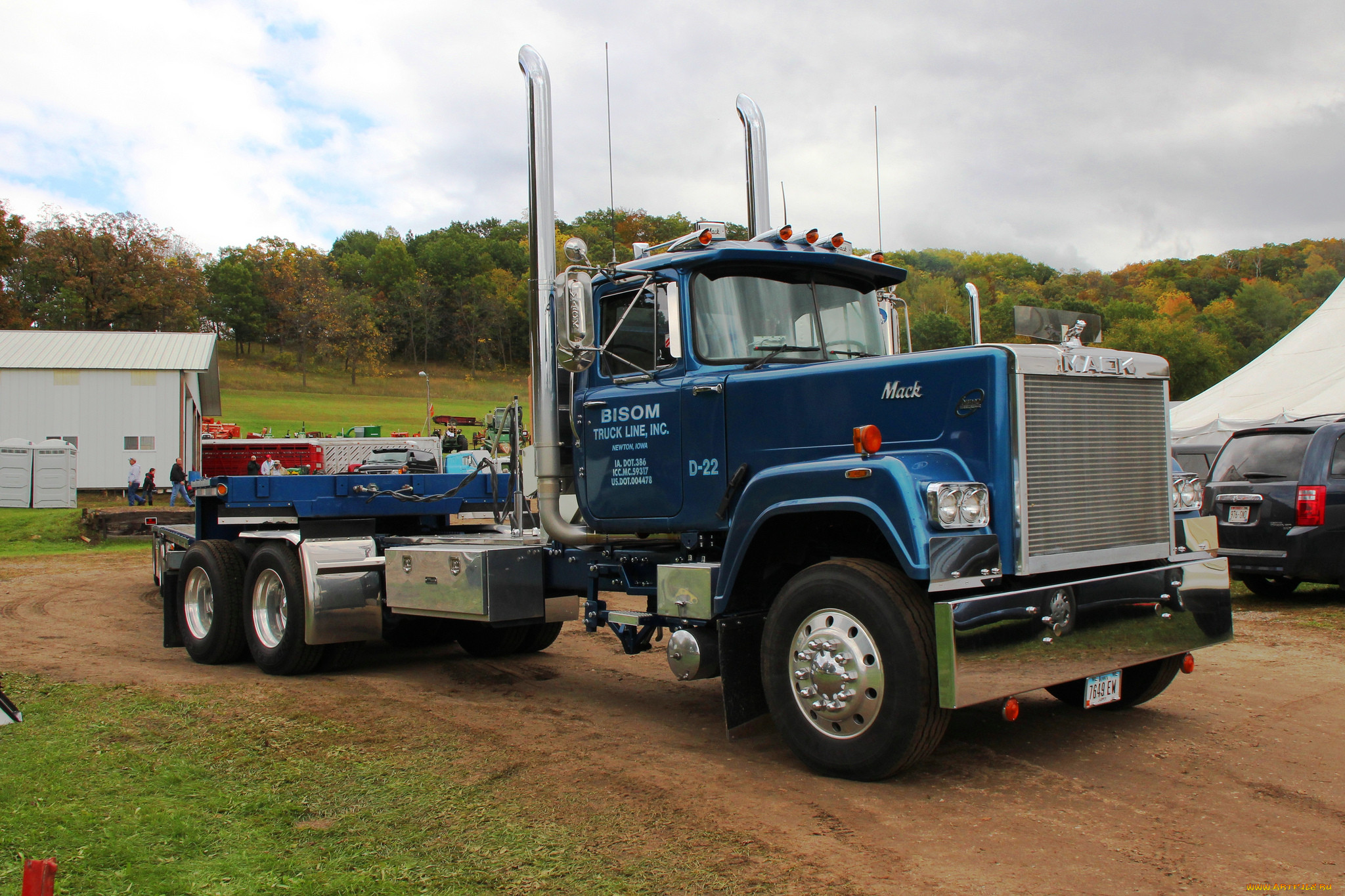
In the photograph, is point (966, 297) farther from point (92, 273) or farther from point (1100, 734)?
point (92, 273)

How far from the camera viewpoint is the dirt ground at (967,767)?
4.07 m

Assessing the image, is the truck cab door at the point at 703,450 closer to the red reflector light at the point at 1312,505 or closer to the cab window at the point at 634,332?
the cab window at the point at 634,332

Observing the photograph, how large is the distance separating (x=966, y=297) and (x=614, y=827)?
4.30 metres

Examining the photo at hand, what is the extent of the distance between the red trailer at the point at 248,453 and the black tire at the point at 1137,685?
29647mm

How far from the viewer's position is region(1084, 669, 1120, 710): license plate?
5539 millimetres

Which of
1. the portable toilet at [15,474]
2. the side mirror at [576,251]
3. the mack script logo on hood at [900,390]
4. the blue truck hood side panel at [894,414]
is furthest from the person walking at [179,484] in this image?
the mack script logo on hood at [900,390]

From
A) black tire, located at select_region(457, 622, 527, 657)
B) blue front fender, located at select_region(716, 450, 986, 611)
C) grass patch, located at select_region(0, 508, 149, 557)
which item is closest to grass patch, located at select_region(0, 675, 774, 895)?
blue front fender, located at select_region(716, 450, 986, 611)

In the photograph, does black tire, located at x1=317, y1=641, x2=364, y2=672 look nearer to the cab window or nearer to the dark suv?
the cab window

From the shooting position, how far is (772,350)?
627cm

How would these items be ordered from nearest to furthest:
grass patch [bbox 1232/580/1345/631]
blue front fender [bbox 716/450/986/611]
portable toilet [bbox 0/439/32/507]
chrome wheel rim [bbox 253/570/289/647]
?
blue front fender [bbox 716/450/986/611] < chrome wheel rim [bbox 253/570/289/647] < grass patch [bbox 1232/580/1345/631] < portable toilet [bbox 0/439/32/507]

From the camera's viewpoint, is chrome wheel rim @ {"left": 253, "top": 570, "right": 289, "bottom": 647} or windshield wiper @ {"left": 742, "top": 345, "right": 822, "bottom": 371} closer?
windshield wiper @ {"left": 742, "top": 345, "right": 822, "bottom": 371}

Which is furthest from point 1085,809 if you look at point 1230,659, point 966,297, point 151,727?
point 151,727

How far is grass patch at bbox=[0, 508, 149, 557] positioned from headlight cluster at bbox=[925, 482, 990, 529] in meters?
19.8

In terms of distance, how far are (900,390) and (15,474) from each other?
3084cm
